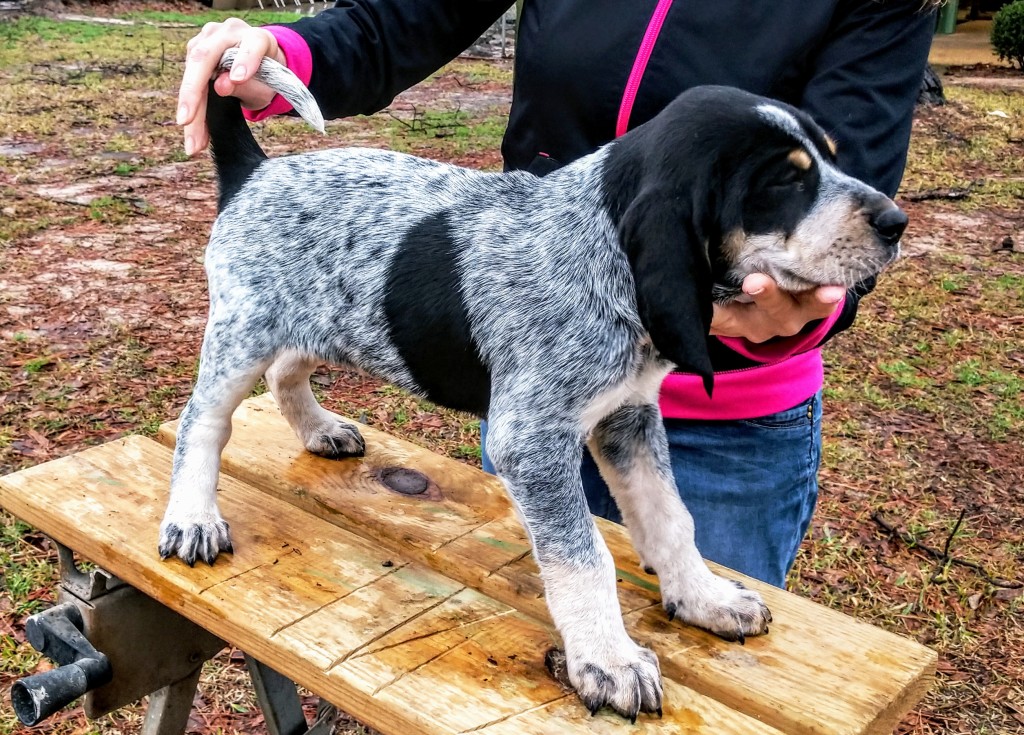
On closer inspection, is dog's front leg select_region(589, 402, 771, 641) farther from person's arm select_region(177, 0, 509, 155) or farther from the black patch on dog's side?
person's arm select_region(177, 0, 509, 155)

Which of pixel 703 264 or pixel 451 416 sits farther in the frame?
pixel 451 416

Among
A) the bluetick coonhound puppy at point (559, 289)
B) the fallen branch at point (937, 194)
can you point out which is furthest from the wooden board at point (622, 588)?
the fallen branch at point (937, 194)

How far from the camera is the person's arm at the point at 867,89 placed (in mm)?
2812

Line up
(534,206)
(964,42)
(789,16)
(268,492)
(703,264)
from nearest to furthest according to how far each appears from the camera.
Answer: (703,264) → (534,206) → (789,16) → (268,492) → (964,42)

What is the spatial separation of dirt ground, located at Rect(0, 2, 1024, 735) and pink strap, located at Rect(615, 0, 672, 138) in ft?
8.16

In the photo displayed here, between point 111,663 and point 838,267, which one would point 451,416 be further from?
point 838,267

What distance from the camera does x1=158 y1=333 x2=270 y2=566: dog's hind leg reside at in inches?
108

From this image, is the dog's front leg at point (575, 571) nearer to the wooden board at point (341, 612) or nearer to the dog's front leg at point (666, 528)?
the wooden board at point (341, 612)

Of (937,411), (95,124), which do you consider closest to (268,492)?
(937,411)

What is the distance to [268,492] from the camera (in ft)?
10.7

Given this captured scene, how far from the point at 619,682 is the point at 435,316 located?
0.94 meters

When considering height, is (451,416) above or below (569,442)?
below

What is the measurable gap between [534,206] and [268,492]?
4.40 feet

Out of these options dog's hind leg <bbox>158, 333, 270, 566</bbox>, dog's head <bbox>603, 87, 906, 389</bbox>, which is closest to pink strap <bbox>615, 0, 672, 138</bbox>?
dog's head <bbox>603, 87, 906, 389</bbox>
